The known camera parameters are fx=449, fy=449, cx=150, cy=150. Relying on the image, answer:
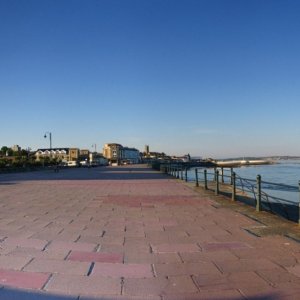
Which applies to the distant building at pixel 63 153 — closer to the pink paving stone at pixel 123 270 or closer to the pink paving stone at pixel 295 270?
the pink paving stone at pixel 123 270

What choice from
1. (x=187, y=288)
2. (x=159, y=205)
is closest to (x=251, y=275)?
(x=187, y=288)

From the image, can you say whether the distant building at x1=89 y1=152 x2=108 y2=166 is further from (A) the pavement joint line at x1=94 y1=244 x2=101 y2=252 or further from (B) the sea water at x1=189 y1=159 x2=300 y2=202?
(A) the pavement joint line at x1=94 y1=244 x2=101 y2=252

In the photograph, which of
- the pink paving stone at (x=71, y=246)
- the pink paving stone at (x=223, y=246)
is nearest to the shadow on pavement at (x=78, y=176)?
the pink paving stone at (x=71, y=246)

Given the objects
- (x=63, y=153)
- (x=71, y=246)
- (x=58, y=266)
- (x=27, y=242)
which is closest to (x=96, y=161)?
(x=63, y=153)

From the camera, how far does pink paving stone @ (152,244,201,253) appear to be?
660 centimetres

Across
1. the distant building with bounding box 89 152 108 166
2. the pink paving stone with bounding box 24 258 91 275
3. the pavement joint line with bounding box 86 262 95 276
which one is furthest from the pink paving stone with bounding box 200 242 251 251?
the distant building with bounding box 89 152 108 166

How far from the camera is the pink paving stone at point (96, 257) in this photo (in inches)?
235

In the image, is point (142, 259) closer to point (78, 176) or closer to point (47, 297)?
point (47, 297)

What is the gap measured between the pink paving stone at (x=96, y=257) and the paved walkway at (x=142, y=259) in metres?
0.01

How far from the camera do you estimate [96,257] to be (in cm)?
614

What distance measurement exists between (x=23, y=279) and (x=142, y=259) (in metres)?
1.69

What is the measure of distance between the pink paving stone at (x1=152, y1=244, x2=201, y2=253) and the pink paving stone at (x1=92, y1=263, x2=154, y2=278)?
0.93 metres

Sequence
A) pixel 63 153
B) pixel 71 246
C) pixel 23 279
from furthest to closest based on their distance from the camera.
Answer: pixel 63 153 → pixel 71 246 → pixel 23 279

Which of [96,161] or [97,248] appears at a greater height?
[96,161]
